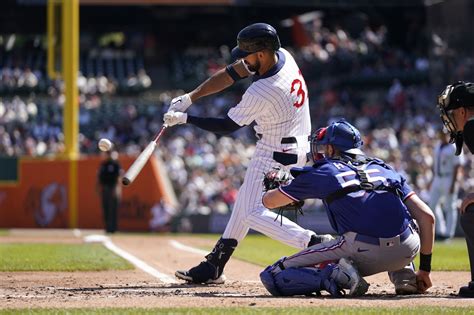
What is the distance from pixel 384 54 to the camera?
33.4 meters

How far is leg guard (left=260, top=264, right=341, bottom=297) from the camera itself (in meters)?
7.27

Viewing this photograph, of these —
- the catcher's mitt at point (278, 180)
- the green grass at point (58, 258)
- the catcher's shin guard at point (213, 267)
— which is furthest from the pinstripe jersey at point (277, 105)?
the green grass at point (58, 258)

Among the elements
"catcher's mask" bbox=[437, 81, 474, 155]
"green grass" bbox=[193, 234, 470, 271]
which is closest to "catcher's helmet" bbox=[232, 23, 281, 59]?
"catcher's mask" bbox=[437, 81, 474, 155]

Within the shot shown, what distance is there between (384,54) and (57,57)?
14.5 meters

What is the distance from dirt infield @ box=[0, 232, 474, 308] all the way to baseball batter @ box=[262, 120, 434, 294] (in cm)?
28

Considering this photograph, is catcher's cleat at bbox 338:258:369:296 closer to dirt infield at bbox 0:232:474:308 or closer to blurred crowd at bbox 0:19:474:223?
dirt infield at bbox 0:232:474:308

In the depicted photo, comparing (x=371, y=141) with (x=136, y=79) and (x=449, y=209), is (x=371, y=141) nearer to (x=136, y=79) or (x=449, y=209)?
(x=449, y=209)

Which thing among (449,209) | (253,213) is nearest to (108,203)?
(449,209)

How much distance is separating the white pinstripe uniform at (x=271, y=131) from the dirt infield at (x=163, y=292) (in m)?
0.53

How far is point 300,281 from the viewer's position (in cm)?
736

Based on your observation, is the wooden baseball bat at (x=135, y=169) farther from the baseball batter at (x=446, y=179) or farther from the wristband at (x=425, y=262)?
the baseball batter at (x=446, y=179)

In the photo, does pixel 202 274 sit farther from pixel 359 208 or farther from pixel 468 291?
pixel 468 291

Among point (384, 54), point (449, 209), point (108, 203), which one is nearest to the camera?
point (449, 209)

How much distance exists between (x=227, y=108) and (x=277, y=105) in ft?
75.9
